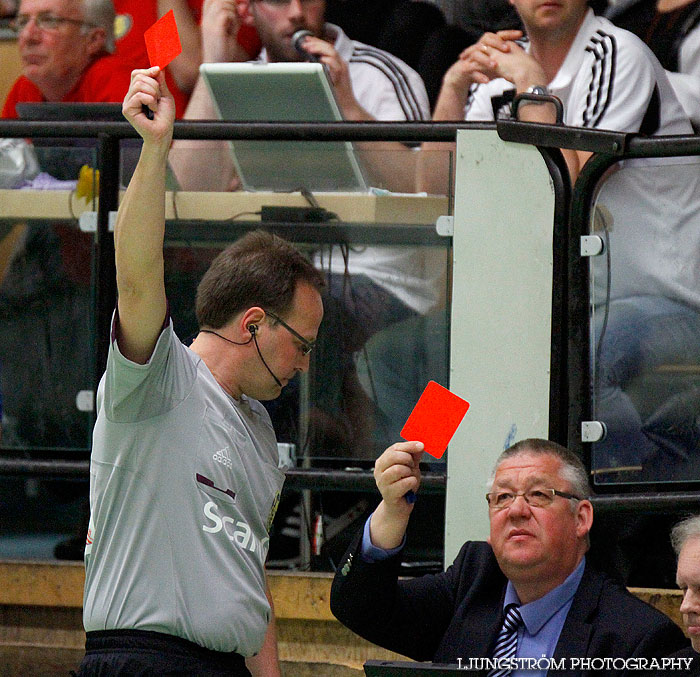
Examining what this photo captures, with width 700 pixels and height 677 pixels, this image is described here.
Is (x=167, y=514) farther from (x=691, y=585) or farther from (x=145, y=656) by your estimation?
(x=691, y=585)

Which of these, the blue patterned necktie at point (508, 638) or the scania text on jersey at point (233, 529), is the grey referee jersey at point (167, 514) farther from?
the blue patterned necktie at point (508, 638)

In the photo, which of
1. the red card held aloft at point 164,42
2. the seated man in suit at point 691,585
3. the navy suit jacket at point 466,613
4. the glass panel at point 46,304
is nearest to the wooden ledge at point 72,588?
the glass panel at point 46,304

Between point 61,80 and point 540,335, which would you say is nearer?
point 540,335

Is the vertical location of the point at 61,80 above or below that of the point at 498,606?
above

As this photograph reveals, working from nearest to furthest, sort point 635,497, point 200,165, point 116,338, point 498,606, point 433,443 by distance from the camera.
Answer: point 116,338 → point 433,443 → point 498,606 → point 635,497 → point 200,165

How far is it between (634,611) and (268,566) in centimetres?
141

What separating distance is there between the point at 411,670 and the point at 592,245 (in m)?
1.66

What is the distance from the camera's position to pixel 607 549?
139 inches

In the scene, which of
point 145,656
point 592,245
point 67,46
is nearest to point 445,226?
point 592,245

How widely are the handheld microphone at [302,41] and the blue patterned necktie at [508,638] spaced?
2690 mm

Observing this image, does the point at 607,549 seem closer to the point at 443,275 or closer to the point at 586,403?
the point at 586,403

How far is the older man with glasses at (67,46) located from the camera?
16.4 feet

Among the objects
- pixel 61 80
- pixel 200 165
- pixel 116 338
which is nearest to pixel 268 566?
pixel 200 165

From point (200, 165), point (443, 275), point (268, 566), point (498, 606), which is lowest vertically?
point (268, 566)
